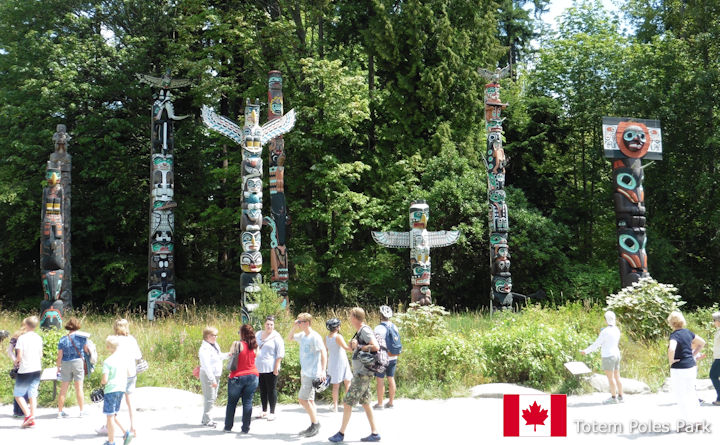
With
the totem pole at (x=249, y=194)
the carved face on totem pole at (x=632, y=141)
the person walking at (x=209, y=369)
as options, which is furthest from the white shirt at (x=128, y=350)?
the carved face on totem pole at (x=632, y=141)

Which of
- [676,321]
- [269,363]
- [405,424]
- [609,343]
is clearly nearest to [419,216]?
[609,343]

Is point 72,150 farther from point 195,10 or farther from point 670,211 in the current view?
point 670,211

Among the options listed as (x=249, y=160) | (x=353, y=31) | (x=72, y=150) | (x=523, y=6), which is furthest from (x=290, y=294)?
(x=523, y=6)

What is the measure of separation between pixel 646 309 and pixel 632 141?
455 cm

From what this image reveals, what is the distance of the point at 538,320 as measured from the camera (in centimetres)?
1092

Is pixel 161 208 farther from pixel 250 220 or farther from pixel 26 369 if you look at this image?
pixel 26 369

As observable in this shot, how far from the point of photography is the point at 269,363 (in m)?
7.11

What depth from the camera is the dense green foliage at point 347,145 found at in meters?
18.1

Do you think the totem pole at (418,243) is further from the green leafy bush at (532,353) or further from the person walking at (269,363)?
the person walking at (269,363)

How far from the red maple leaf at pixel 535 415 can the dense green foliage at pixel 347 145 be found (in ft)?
34.4

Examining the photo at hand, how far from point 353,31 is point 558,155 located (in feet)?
30.3

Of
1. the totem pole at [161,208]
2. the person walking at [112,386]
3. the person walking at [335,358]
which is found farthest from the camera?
the totem pole at [161,208]

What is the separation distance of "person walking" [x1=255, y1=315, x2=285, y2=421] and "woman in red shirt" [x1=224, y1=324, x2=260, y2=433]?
0.57m

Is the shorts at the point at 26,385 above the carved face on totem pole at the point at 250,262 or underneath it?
underneath
